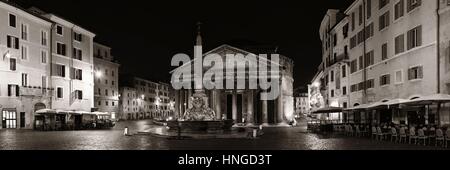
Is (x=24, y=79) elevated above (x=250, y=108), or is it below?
above

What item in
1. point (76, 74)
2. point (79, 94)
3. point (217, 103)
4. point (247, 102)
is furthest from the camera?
point (217, 103)

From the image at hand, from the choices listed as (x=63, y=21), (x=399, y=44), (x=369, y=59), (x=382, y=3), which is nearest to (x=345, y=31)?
(x=369, y=59)

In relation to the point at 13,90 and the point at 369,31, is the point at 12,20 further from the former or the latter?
the point at 369,31

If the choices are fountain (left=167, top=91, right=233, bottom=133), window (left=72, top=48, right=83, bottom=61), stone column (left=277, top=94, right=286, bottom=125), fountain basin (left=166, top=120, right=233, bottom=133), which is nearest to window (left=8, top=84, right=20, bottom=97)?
window (left=72, top=48, right=83, bottom=61)

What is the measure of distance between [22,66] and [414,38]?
36.1 metres

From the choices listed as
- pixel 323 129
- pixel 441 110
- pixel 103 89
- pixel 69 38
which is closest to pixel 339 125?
pixel 323 129

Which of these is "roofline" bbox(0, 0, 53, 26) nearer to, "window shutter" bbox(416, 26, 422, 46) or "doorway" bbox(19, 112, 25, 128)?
"doorway" bbox(19, 112, 25, 128)

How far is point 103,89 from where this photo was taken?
255 feet

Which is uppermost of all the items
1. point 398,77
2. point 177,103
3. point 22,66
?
point 22,66

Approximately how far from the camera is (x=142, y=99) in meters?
118

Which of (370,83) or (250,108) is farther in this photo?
(250,108)

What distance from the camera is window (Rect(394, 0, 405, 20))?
1214 inches

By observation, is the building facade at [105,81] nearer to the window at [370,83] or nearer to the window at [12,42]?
the window at [12,42]

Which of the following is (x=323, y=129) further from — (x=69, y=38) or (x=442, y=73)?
(x=69, y=38)
